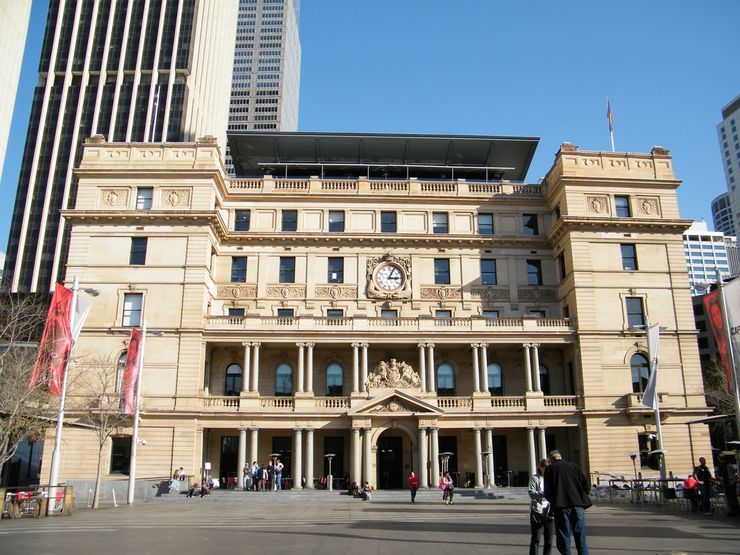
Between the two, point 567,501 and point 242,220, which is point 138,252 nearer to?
point 242,220

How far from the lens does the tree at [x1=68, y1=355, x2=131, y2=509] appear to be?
126ft

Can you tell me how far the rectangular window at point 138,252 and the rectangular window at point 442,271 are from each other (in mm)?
21399

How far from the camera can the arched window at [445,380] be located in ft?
157

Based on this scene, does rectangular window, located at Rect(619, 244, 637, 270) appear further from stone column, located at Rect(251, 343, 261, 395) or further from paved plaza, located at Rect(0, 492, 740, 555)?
stone column, located at Rect(251, 343, 261, 395)

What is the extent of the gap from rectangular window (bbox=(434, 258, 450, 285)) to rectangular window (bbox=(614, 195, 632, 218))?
42.7 feet

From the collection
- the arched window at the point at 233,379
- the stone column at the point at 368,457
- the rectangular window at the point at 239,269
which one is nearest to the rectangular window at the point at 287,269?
the rectangular window at the point at 239,269

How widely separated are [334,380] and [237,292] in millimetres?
9812

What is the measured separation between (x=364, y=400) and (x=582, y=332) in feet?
51.7

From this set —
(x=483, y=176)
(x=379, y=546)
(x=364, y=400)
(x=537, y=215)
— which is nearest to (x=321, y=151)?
(x=483, y=176)

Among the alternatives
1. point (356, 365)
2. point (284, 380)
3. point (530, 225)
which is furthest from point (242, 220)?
point (530, 225)

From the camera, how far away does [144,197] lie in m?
47.8

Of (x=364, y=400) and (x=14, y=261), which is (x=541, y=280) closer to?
(x=364, y=400)

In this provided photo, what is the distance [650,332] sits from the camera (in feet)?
130

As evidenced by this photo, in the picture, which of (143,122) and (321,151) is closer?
(321,151)
